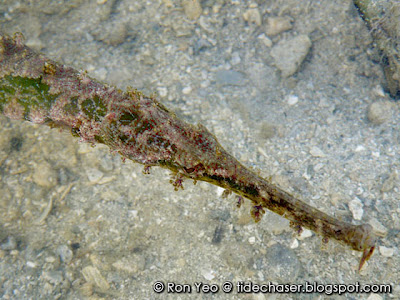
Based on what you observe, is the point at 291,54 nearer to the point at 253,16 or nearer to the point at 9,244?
the point at 253,16

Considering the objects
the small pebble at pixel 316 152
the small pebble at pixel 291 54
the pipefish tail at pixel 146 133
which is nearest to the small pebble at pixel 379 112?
the small pebble at pixel 316 152

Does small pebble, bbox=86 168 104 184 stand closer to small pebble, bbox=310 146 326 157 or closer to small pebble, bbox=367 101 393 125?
small pebble, bbox=310 146 326 157

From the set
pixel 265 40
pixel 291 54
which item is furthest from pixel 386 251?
pixel 265 40

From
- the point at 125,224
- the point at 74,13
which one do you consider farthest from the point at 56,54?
the point at 125,224

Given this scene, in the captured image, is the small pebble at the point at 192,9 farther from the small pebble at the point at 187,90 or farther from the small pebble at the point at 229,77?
the small pebble at the point at 187,90

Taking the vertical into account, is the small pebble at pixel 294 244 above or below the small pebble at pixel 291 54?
below

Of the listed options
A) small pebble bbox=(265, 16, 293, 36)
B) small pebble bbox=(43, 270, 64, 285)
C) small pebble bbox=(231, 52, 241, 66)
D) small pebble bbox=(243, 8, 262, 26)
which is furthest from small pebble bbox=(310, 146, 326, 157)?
small pebble bbox=(43, 270, 64, 285)
